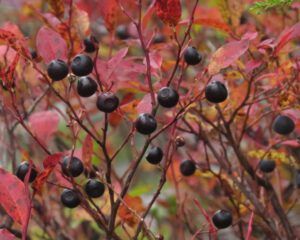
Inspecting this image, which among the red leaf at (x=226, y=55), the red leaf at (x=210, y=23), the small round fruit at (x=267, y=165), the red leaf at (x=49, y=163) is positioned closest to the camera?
the red leaf at (x=49, y=163)

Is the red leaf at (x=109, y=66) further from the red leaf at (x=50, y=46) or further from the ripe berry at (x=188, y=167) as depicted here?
the ripe berry at (x=188, y=167)

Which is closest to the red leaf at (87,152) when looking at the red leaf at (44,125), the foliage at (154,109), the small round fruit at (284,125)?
the foliage at (154,109)

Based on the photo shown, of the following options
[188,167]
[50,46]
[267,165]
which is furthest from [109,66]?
[267,165]

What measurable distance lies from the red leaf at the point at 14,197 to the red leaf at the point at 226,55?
0.39 m

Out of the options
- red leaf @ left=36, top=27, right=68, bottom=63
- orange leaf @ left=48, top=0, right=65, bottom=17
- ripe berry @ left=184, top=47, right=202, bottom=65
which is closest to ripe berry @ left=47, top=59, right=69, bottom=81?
red leaf @ left=36, top=27, right=68, bottom=63

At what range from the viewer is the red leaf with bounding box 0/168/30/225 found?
43.2 inches

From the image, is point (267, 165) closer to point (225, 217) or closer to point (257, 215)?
point (257, 215)

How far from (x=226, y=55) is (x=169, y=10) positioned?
13cm

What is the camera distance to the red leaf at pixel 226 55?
1149 mm

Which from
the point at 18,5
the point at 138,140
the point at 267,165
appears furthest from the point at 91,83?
the point at 138,140

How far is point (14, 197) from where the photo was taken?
1.10 meters

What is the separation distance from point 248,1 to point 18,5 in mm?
999

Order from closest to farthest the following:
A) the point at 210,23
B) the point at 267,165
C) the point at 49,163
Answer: the point at 49,163 < the point at 210,23 < the point at 267,165

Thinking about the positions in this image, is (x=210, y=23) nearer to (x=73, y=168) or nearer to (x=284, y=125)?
(x=284, y=125)
